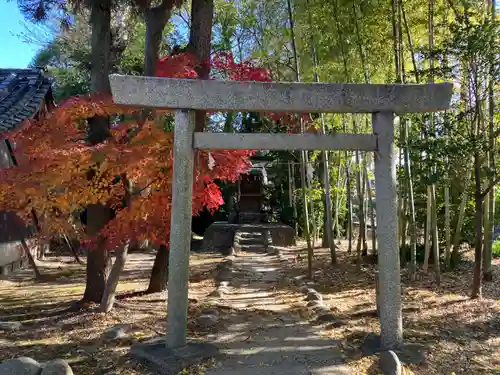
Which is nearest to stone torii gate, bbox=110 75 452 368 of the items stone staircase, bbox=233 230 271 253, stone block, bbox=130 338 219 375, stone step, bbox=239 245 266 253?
stone block, bbox=130 338 219 375

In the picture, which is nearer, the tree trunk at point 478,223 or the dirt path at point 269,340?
the dirt path at point 269,340

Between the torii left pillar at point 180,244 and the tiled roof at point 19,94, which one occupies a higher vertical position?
the tiled roof at point 19,94

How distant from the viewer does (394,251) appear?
183 inches

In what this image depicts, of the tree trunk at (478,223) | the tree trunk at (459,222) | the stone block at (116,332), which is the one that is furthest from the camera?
the tree trunk at (459,222)

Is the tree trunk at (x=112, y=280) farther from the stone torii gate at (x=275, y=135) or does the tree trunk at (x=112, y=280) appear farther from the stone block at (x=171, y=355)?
the stone torii gate at (x=275, y=135)

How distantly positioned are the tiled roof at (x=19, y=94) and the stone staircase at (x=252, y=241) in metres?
6.88

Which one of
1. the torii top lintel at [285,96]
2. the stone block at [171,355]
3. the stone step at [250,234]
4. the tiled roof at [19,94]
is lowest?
the stone block at [171,355]

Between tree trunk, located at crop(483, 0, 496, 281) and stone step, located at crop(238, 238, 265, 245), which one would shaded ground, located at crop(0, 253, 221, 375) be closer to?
stone step, located at crop(238, 238, 265, 245)

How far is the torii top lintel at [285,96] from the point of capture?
458cm

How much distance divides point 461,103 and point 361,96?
3.81 m

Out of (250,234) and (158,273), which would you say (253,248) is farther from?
(158,273)

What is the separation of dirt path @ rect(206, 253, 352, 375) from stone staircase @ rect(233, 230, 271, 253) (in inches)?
240

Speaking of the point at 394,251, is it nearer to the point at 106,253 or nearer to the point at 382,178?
the point at 382,178

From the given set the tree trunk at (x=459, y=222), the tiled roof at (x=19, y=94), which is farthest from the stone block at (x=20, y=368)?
the tree trunk at (x=459, y=222)
